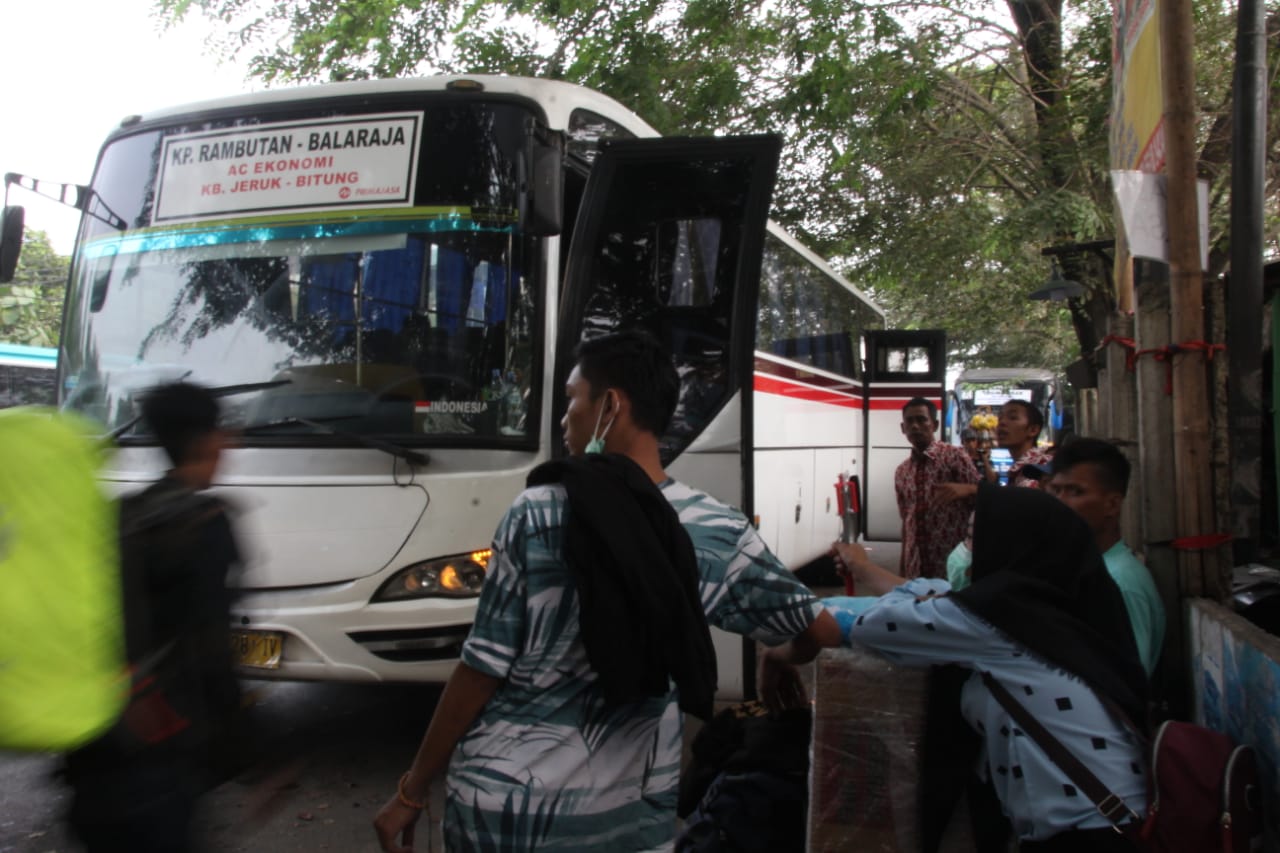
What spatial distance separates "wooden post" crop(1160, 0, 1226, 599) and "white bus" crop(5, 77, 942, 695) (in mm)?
1837

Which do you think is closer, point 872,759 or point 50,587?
point 50,587

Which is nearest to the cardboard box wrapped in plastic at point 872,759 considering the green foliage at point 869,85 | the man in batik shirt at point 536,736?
the man in batik shirt at point 536,736

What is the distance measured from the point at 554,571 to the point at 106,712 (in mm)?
775

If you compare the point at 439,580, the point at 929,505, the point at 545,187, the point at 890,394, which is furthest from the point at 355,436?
the point at 890,394

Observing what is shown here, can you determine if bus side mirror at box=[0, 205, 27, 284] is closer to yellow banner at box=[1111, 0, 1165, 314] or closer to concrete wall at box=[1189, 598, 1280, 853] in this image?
yellow banner at box=[1111, 0, 1165, 314]

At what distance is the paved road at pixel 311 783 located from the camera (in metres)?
3.98

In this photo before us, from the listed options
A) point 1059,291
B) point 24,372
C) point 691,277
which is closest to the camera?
Answer: point 691,277

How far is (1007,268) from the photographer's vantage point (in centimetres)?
1581

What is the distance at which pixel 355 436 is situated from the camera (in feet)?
14.1

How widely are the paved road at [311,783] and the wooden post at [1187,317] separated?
302cm

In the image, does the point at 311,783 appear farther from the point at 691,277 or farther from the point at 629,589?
the point at 629,589

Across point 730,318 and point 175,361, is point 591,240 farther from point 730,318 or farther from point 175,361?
point 175,361

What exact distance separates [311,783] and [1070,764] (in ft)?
11.2

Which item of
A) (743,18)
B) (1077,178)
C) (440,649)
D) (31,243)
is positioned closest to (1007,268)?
(1077,178)
